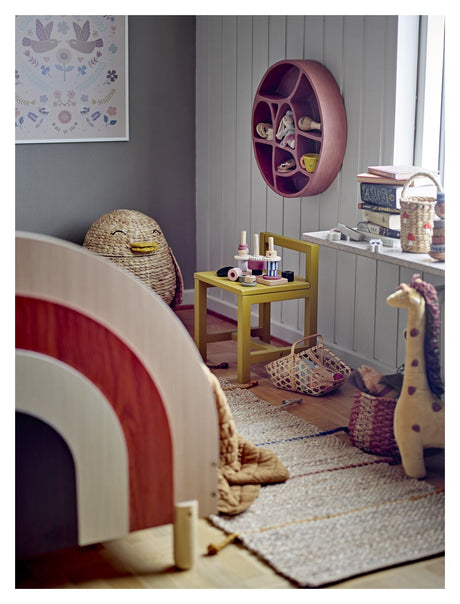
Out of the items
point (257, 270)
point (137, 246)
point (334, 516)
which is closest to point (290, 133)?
point (257, 270)

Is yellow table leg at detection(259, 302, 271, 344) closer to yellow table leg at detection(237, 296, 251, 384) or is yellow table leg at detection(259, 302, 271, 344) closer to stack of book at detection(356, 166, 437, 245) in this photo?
yellow table leg at detection(237, 296, 251, 384)

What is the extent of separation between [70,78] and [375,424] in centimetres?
266

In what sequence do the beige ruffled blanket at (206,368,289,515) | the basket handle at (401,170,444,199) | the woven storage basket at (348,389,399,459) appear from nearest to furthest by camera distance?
the beige ruffled blanket at (206,368,289,515), the woven storage basket at (348,389,399,459), the basket handle at (401,170,444,199)

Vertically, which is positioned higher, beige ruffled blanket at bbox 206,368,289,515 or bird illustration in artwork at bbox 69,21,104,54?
bird illustration in artwork at bbox 69,21,104,54

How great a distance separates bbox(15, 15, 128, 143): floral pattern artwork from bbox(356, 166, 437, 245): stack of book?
182 cm

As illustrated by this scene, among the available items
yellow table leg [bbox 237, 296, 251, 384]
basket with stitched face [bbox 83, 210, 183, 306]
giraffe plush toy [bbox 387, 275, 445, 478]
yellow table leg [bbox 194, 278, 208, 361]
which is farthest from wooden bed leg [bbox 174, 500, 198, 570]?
basket with stitched face [bbox 83, 210, 183, 306]

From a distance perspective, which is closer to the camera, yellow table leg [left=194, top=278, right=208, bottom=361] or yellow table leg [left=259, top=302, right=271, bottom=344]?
yellow table leg [left=194, top=278, right=208, bottom=361]

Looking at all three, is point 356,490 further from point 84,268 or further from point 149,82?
point 149,82

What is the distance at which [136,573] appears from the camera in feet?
6.77

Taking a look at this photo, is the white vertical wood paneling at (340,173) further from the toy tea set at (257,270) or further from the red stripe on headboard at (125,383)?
the red stripe on headboard at (125,383)

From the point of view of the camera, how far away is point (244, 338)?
11.5 feet

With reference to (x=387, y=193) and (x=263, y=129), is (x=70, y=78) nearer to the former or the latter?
(x=263, y=129)

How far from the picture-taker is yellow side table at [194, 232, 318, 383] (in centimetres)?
350

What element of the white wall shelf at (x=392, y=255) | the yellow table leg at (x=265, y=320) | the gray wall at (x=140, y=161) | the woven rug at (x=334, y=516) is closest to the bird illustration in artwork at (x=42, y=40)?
the gray wall at (x=140, y=161)
